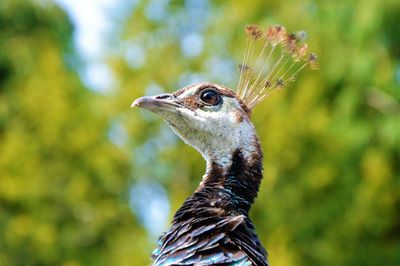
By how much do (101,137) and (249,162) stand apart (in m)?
7.44

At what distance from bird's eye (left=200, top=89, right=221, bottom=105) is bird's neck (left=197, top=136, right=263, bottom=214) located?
0.19 metres

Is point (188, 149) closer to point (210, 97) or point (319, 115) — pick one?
point (319, 115)

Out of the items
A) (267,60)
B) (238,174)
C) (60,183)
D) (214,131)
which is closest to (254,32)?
(267,60)

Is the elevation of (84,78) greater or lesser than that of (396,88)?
greater

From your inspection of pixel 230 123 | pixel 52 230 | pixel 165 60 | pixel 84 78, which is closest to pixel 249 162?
pixel 230 123

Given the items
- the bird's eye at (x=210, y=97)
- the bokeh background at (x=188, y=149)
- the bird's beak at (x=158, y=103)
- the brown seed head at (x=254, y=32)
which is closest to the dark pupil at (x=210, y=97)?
the bird's eye at (x=210, y=97)

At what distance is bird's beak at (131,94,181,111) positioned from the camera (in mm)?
3619

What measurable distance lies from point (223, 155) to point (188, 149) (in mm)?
6185

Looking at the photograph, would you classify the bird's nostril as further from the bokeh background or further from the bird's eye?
the bokeh background

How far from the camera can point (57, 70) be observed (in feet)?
37.6

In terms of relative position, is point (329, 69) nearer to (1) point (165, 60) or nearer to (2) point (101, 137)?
(1) point (165, 60)

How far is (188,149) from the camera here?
9.91 metres

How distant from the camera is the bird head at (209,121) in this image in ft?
12.2

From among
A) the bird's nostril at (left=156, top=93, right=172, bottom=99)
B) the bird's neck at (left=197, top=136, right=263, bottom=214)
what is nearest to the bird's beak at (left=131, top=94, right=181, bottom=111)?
the bird's nostril at (left=156, top=93, right=172, bottom=99)
